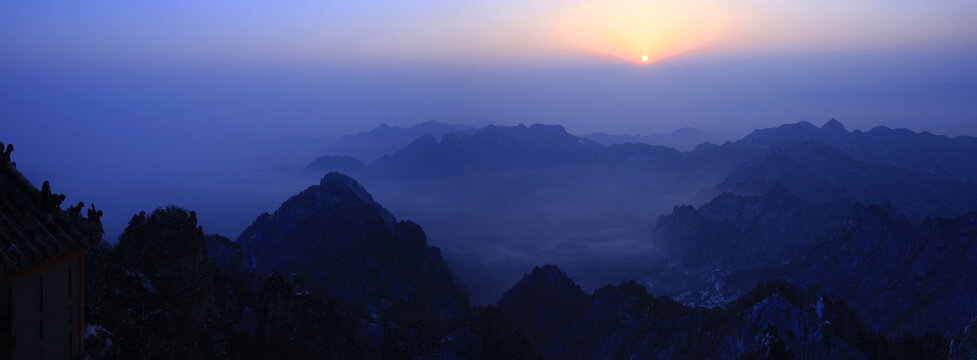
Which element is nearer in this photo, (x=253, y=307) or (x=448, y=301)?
(x=253, y=307)

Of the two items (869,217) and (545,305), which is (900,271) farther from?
(545,305)

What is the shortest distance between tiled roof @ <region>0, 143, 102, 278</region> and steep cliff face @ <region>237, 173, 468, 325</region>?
96863 mm

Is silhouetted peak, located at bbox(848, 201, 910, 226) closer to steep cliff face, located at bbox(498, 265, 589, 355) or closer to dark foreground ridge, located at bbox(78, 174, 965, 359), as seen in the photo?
dark foreground ridge, located at bbox(78, 174, 965, 359)

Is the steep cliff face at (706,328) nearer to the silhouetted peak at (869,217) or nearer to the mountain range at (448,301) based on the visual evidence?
the mountain range at (448,301)

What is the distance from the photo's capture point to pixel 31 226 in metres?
17.0

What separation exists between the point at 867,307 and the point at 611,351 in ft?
293

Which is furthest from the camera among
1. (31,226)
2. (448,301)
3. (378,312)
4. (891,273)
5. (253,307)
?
(891,273)

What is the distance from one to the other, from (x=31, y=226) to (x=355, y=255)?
13019 centimetres

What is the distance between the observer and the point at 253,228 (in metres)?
182

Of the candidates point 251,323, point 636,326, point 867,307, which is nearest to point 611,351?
point 636,326

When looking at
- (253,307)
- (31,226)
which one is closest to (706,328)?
(253,307)

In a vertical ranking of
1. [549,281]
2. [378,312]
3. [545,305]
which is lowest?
[545,305]

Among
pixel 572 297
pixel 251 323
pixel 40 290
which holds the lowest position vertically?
pixel 572 297

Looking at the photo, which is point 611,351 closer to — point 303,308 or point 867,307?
point 303,308
